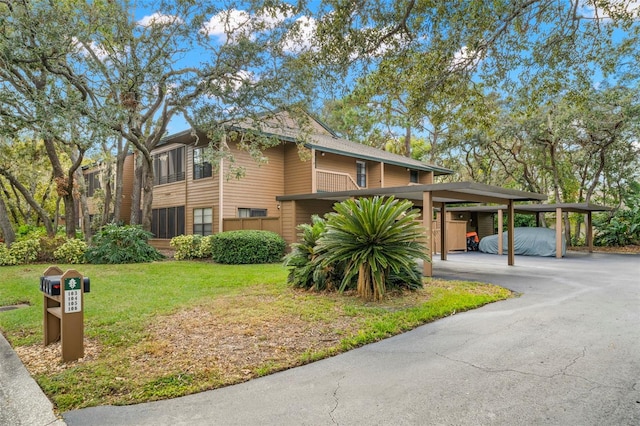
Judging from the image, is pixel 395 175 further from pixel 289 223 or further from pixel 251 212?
pixel 289 223

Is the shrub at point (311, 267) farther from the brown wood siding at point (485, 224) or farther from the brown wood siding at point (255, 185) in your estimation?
the brown wood siding at point (485, 224)

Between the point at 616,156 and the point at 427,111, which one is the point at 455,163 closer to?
the point at 616,156

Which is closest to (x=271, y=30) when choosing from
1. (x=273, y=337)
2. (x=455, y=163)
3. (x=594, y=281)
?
(x=273, y=337)

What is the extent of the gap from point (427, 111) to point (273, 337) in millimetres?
5708

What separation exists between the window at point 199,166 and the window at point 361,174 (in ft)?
25.1

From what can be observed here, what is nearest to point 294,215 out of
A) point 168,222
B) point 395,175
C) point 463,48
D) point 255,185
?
point 255,185

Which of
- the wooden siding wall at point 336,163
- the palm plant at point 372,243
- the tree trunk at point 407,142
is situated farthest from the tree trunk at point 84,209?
the tree trunk at point 407,142

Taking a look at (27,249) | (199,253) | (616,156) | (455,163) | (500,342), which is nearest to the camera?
(500,342)

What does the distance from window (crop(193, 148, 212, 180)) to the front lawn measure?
8.17 meters

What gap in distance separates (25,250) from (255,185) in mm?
8382

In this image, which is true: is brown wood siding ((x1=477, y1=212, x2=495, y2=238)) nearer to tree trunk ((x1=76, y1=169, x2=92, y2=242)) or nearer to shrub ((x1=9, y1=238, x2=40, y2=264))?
tree trunk ((x1=76, y1=169, x2=92, y2=242))

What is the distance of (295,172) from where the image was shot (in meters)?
17.7

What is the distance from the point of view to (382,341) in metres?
4.73

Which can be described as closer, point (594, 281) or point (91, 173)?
point (594, 281)
